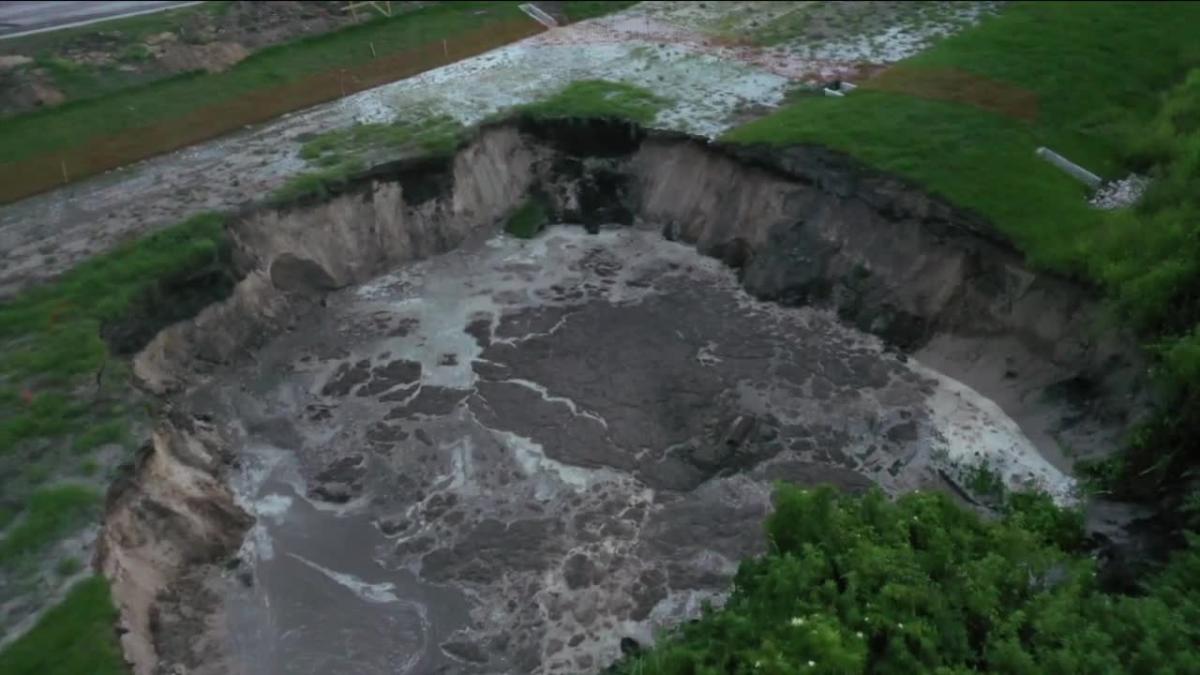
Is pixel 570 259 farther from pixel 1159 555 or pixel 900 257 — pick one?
pixel 1159 555

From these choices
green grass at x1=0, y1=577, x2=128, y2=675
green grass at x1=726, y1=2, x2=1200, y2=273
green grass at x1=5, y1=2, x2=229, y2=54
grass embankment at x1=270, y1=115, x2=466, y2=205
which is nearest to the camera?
green grass at x1=0, y1=577, x2=128, y2=675

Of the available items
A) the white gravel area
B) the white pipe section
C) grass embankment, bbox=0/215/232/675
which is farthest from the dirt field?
the white gravel area

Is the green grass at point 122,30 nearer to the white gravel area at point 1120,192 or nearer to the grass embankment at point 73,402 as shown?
the grass embankment at point 73,402

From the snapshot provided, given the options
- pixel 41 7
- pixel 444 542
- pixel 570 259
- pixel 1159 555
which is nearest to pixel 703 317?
pixel 570 259

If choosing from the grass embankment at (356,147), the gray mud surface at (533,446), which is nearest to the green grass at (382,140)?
the grass embankment at (356,147)

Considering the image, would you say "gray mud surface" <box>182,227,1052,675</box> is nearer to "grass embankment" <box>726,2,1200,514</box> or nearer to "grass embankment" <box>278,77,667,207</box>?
"grass embankment" <box>278,77,667,207</box>

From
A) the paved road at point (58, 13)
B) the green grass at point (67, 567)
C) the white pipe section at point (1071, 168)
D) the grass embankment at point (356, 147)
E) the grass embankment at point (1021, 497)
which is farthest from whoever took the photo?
the paved road at point (58, 13)
